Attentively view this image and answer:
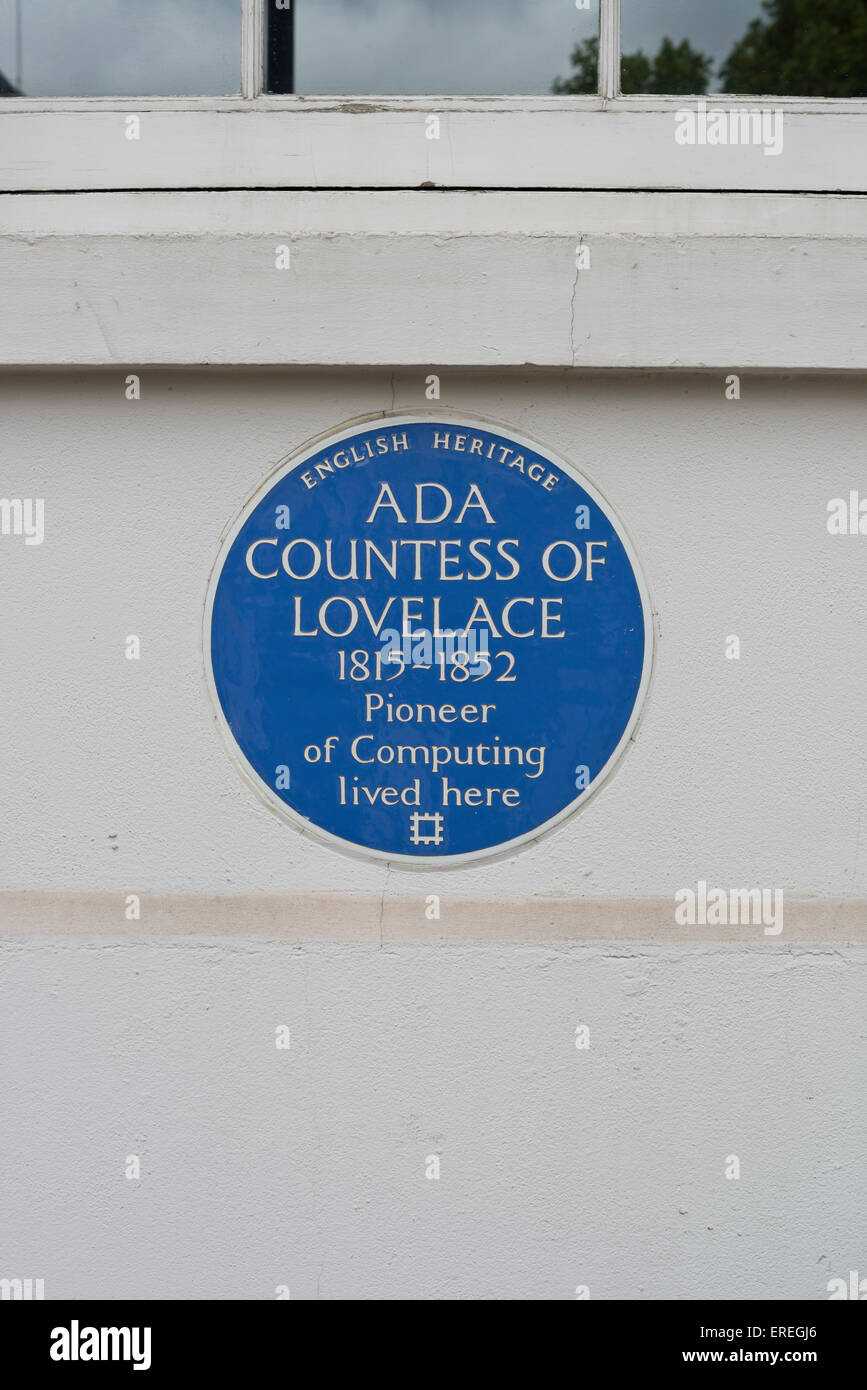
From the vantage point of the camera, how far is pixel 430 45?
288cm

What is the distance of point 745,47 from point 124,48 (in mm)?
1717

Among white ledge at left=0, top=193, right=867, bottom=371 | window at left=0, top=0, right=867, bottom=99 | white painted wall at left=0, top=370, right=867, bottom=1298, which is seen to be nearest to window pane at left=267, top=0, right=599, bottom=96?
window at left=0, top=0, right=867, bottom=99

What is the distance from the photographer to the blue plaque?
2711 millimetres

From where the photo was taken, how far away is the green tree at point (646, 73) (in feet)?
9.39

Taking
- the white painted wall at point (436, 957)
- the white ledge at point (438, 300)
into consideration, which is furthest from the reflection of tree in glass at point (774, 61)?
the white painted wall at point (436, 957)

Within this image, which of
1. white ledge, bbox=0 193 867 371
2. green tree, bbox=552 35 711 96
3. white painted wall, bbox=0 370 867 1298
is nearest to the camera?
white ledge, bbox=0 193 867 371

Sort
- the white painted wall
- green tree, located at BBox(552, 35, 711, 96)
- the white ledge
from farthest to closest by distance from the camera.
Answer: green tree, located at BBox(552, 35, 711, 96) < the white painted wall < the white ledge

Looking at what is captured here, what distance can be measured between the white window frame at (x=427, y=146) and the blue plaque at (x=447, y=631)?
2.34 feet

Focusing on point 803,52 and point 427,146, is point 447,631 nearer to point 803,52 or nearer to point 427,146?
point 427,146

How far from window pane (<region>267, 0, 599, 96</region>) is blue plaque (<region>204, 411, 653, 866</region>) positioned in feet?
3.21

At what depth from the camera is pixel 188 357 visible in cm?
262

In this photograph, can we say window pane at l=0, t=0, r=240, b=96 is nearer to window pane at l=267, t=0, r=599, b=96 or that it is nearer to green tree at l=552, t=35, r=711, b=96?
window pane at l=267, t=0, r=599, b=96

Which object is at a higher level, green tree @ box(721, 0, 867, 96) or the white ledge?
green tree @ box(721, 0, 867, 96)

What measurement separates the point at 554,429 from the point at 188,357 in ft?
3.10
